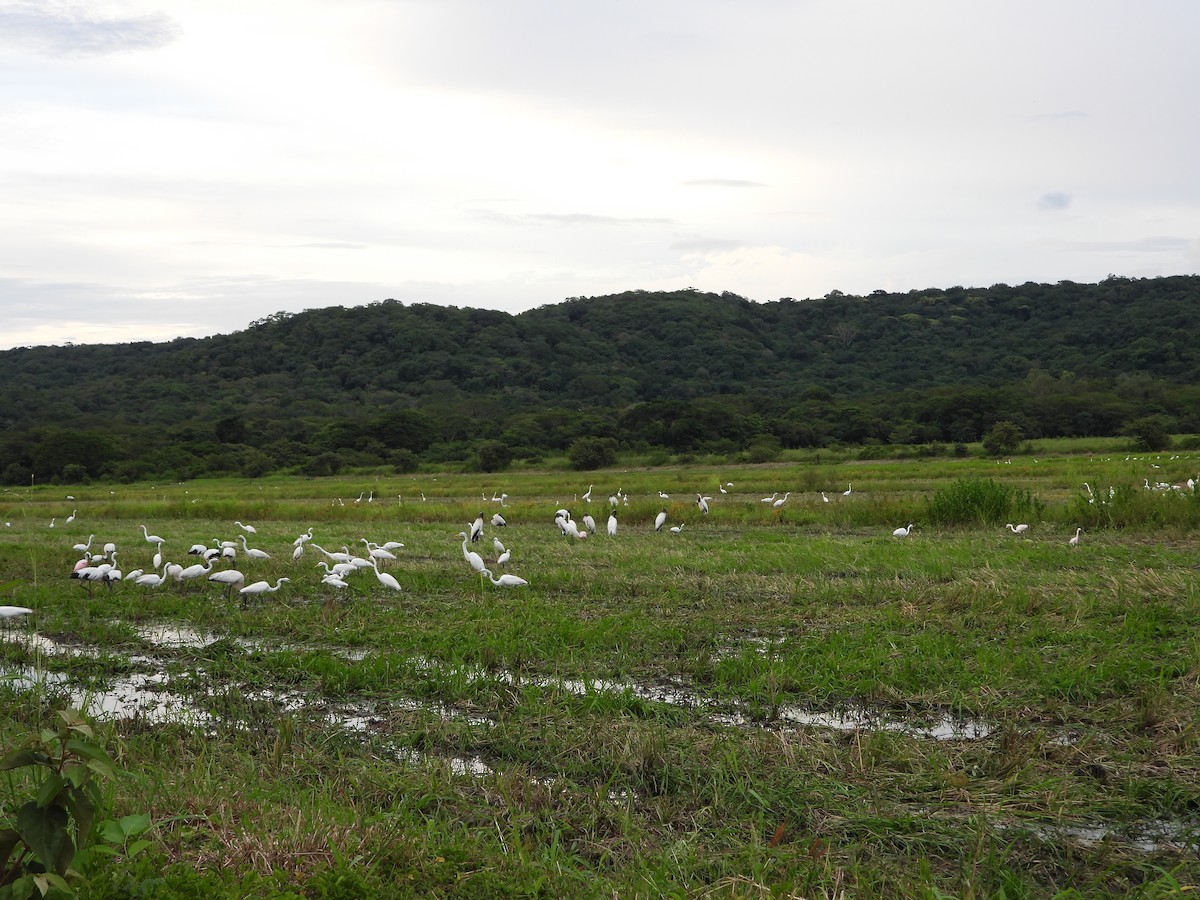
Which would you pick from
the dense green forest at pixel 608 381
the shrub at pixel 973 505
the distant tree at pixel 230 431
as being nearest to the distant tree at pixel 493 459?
the dense green forest at pixel 608 381

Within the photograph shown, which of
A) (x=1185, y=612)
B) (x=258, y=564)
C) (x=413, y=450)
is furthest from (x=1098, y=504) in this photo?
(x=413, y=450)

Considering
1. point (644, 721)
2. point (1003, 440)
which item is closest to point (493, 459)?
point (1003, 440)

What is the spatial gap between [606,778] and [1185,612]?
227 inches

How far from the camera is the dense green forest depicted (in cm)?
4691

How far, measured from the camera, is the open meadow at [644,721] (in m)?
3.97

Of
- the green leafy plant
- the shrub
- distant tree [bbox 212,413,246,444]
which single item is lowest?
the shrub

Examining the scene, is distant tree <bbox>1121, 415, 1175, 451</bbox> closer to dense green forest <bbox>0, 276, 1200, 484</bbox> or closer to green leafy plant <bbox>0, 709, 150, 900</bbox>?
dense green forest <bbox>0, 276, 1200, 484</bbox>

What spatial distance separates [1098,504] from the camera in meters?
15.0

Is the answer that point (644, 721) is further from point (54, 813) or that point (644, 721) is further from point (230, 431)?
point (230, 431)

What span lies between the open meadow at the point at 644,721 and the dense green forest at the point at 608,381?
32.2 metres

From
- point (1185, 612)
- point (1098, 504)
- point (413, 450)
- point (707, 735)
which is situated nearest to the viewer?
point (707, 735)

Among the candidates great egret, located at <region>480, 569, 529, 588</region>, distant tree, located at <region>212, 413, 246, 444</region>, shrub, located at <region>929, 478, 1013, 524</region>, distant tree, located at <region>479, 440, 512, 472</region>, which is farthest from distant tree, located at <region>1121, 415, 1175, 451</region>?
distant tree, located at <region>212, 413, 246, 444</region>

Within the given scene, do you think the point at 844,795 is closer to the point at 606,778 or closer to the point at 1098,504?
the point at 606,778

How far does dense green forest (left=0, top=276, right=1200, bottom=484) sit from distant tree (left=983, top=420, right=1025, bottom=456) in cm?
380
